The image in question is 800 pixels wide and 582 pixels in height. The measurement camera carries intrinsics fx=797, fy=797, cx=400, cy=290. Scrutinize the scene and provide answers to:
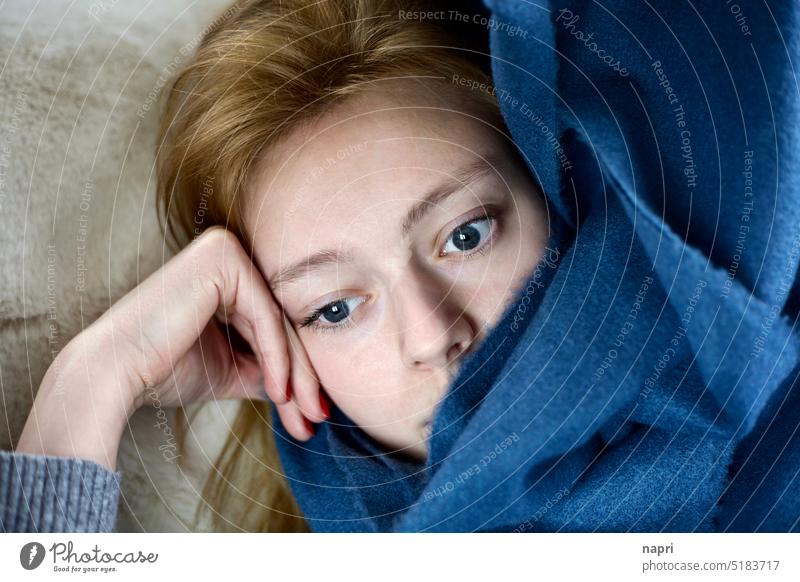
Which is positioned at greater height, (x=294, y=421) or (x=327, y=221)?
(x=327, y=221)

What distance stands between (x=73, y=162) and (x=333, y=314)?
6.5 inches

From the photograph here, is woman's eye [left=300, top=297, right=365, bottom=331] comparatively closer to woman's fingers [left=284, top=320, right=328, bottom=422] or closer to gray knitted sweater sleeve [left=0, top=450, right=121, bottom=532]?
woman's fingers [left=284, top=320, right=328, bottom=422]

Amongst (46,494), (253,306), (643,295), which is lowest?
(46,494)

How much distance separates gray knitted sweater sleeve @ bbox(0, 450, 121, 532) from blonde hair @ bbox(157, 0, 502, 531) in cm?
15

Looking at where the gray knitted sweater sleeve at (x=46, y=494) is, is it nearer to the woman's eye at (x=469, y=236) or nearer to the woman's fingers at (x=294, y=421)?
the woman's fingers at (x=294, y=421)

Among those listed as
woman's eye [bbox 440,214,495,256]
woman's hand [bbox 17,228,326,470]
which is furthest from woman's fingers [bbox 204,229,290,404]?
woman's eye [bbox 440,214,495,256]

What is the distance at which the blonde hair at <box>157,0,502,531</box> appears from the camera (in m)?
0.42

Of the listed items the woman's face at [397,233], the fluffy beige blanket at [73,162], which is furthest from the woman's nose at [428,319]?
the fluffy beige blanket at [73,162]

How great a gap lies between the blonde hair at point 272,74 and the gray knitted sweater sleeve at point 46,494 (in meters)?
0.15

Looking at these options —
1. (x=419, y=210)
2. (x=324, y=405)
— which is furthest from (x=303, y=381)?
(x=419, y=210)

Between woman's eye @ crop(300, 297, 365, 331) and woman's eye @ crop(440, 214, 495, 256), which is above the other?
woman's eye @ crop(440, 214, 495, 256)

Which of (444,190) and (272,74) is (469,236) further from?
(272,74)

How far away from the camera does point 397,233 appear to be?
40 centimetres
